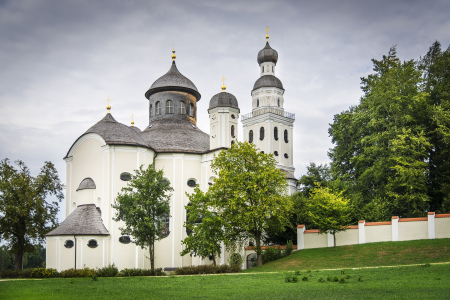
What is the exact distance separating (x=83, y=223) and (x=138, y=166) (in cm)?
650

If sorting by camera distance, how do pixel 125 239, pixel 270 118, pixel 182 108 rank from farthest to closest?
pixel 270 118 < pixel 182 108 < pixel 125 239

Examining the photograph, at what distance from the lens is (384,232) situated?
36750 mm

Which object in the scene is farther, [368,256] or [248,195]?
[248,195]

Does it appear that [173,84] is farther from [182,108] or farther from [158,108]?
[158,108]

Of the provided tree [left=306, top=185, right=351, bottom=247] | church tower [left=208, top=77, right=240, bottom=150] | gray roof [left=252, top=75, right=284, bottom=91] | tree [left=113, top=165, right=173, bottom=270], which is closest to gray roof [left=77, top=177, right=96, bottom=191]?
tree [left=113, top=165, right=173, bottom=270]

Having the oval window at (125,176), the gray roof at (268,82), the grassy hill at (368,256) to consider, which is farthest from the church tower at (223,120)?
the gray roof at (268,82)

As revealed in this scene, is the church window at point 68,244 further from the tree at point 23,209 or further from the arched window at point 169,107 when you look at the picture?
the arched window at point 169,107

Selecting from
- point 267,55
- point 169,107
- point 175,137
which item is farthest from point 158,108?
point 267,55

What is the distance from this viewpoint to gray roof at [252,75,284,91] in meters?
69.5

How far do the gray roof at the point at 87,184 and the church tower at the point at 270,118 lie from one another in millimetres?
28614

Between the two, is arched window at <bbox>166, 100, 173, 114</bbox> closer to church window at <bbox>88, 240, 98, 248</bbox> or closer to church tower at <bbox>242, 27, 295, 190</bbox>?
church tower at <bbox>242, 27, 295, 190</bbox>

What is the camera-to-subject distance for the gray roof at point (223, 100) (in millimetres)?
48312

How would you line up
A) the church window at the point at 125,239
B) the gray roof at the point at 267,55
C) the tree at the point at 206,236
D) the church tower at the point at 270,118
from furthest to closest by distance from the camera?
the gray roof at the point at 267,55 → the church tower at the point at 270,118 → the church window at the point at 125,239 → the tree at the point at 206,236

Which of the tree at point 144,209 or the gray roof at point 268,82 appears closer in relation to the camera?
the tree at point 144,209
